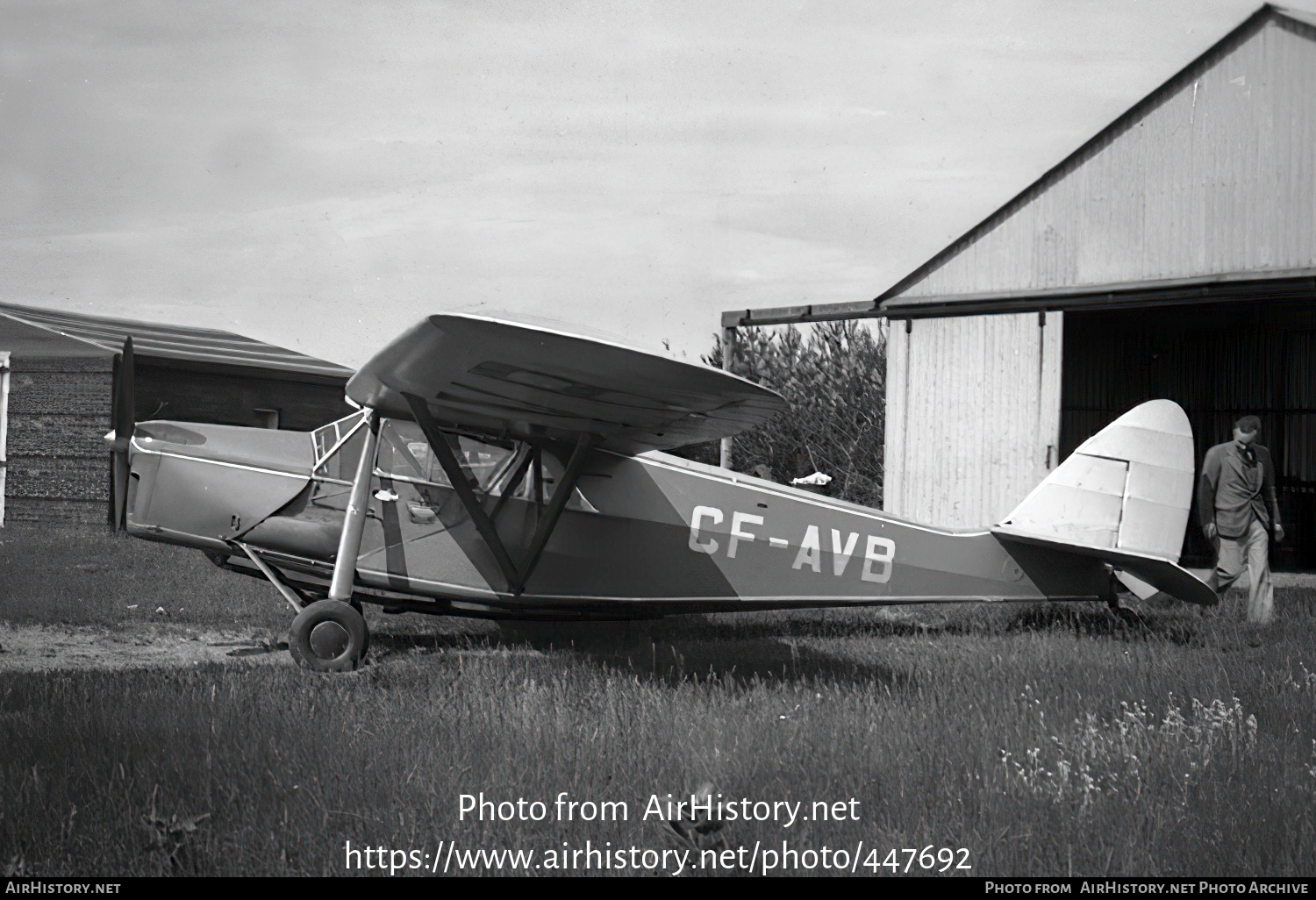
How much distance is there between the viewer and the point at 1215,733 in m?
4.57

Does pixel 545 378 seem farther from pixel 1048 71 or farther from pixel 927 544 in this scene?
pixel 1048 71

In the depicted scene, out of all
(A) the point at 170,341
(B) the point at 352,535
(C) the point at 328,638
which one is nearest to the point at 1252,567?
(B) the point at 352,535

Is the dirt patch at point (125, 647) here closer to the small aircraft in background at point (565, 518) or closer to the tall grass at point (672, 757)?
the small aircraft in background at point (565, 518)

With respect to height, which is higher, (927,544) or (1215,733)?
(927,544)

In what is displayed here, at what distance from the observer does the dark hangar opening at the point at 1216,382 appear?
15.8m

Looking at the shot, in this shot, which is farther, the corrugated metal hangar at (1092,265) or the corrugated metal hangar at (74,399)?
the corrugated metal hangar at (74,399)

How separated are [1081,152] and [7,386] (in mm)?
15766

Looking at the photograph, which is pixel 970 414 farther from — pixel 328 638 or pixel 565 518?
pixel 328 638

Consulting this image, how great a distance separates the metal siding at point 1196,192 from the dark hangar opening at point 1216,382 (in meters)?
3.85

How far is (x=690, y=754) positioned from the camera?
159 inches

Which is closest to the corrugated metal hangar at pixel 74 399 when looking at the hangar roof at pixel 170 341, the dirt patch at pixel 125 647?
the hangar roof at pixel 170 341

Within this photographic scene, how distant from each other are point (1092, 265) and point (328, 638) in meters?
9.73

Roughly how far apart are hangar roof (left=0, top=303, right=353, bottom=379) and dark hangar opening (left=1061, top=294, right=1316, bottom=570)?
562 inches
